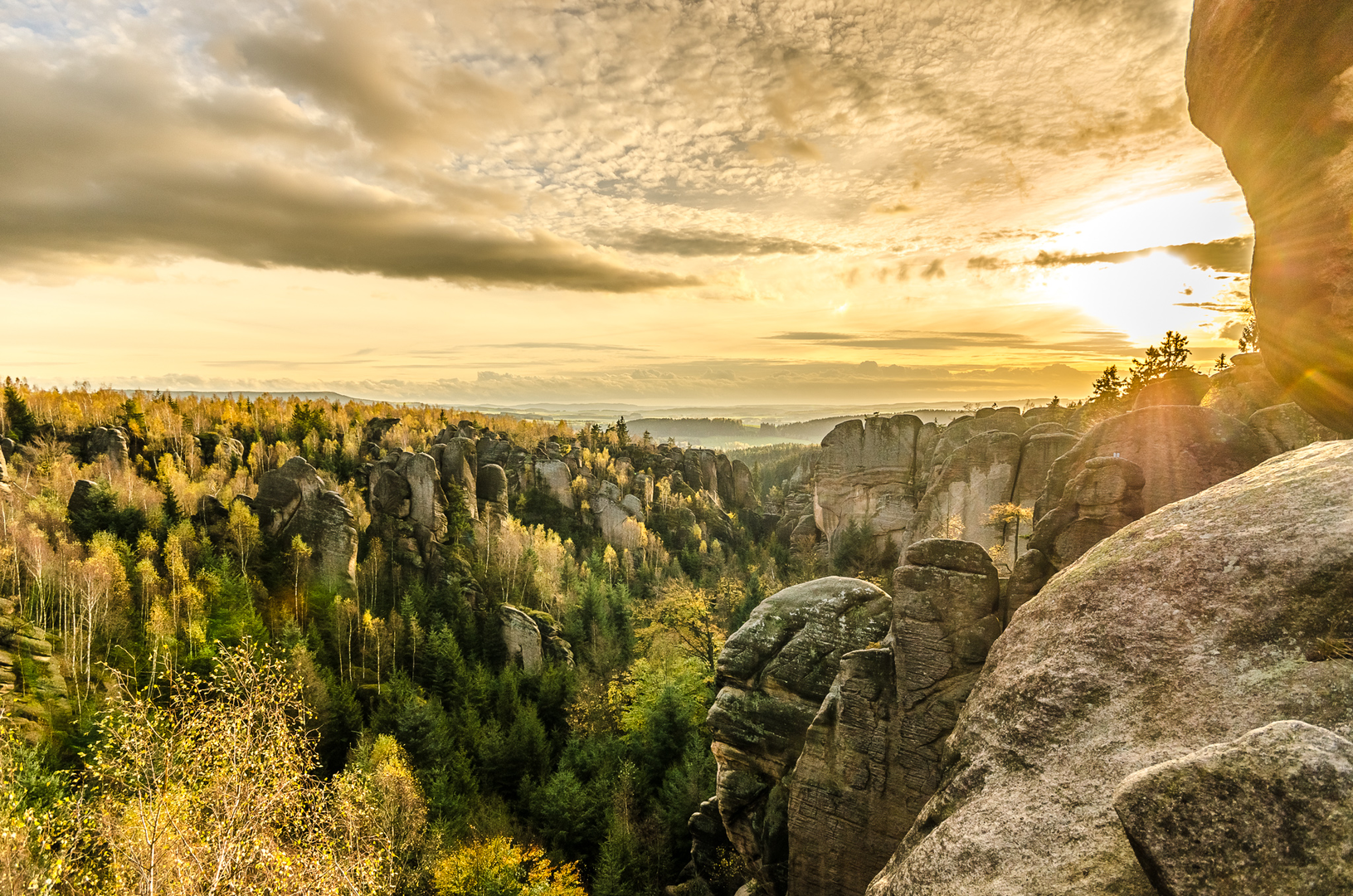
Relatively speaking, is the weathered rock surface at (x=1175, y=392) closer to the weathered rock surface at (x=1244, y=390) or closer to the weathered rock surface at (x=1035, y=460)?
the weathered rock surface at (x=1244, y=390)

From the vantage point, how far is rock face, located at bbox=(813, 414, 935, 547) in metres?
65.8

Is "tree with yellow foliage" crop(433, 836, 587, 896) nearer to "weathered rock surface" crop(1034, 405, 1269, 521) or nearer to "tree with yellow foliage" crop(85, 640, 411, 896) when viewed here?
"tree with yellow foliage" crop(85, 640, 411, 896)

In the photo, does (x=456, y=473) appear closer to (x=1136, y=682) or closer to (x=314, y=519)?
(x=314, y=519)

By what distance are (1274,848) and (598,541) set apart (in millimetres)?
88419

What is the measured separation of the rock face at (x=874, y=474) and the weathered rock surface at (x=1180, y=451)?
1702 inches

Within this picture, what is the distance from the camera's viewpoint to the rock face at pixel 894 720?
16.3 metres

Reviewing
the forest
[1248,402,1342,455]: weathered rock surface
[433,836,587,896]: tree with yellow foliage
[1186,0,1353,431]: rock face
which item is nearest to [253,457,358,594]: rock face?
the forest

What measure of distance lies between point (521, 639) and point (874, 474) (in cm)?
4303

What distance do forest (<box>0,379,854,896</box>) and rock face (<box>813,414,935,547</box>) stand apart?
557 centimetres

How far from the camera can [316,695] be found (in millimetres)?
37344

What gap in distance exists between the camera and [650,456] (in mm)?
130250

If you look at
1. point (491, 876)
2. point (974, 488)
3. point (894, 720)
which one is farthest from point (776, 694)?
point (974, 488)

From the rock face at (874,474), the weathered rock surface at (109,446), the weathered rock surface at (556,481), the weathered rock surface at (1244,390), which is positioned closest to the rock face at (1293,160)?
the weathered rock surface at (1244,390)

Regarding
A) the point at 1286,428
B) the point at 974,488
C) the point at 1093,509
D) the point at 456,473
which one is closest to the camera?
the point at 1093,509
